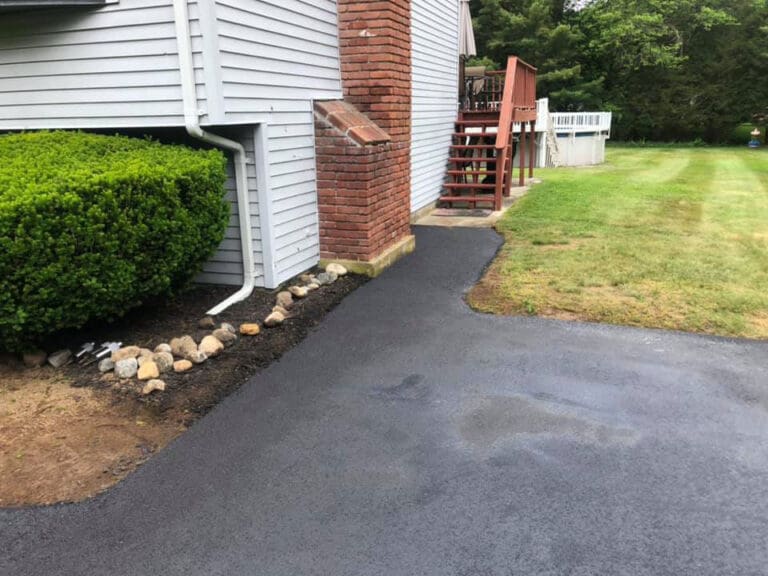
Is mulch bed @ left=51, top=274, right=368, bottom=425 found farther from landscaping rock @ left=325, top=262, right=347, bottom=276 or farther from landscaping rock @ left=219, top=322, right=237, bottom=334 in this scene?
landscaping rock @ left=325, top=262, right=347, bottom=276

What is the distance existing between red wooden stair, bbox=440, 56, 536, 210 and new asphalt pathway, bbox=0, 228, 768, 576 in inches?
229

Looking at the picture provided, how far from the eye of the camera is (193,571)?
7.00 feet

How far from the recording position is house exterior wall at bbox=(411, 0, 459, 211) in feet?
28.5

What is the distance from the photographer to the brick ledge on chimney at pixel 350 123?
5523 millimetres

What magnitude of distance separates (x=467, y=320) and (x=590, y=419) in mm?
1649

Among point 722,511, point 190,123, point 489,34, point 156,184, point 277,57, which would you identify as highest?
point 489,34

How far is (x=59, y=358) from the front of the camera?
374cm

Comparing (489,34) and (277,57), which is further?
(489,34)

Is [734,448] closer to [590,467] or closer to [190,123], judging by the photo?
[590,467]

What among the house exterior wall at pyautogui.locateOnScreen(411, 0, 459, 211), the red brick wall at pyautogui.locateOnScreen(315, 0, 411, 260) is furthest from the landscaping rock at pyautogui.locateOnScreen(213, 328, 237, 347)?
the house exterior wall at pyautogui.locateOnScreen(411, 0, 459, 211)

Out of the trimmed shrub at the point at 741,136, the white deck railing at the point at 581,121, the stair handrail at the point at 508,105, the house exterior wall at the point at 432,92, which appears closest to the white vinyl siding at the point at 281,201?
the house exterior wall at the point at 432,92

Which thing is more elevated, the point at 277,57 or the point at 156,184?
the point at 277,57

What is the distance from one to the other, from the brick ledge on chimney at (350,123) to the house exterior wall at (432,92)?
275cm

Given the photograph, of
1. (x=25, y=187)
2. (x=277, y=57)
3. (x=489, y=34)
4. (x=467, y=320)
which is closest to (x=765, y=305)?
(x=467, y=320)
